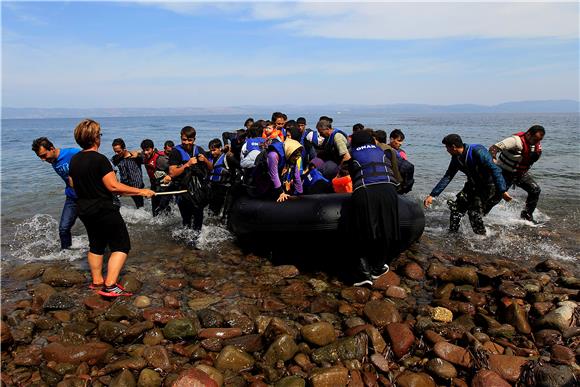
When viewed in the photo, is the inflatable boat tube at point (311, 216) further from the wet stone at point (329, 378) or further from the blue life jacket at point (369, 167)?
the wet stone at point (329, 378)

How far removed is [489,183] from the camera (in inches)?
260

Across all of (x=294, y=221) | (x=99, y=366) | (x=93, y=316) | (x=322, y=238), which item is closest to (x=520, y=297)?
(x=322, y=238)

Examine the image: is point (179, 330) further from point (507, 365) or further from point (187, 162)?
point (187, 162)

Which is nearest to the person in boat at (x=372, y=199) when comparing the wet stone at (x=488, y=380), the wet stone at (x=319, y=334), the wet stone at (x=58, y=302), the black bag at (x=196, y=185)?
the wet stone at (x=319, y=334)

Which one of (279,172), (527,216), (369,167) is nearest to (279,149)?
(279,172)

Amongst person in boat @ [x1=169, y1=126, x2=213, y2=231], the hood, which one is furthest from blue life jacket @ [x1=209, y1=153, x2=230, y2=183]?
the hood

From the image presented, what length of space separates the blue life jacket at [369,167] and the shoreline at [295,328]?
54.8 inches

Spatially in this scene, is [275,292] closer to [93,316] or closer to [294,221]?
[294,221]

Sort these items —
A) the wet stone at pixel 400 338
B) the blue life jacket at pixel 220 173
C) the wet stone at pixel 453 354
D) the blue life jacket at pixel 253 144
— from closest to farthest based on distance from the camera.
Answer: the wet stone at pixel 453 354 → the wet stone at pixel 400 338 → the blue life jacket at pixel 253 144 → the blue life jacket at pixel 220 173

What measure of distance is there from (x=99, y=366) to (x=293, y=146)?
3.41 meters

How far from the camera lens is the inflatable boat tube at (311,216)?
531 cm

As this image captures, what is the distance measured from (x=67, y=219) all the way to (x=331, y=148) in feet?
14.8

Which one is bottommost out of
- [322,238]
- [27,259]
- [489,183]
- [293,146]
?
[27,259]

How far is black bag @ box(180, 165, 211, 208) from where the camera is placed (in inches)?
258
